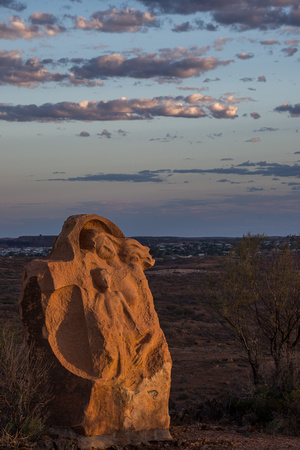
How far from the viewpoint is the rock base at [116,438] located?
849 cm

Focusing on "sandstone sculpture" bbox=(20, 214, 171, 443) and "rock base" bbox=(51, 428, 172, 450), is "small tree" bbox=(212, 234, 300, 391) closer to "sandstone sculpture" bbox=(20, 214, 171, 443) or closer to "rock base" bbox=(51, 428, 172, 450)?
"rock base" bbox=(51, 428, 172, 450)

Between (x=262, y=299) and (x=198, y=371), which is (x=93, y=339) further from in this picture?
(x=198, y=371)

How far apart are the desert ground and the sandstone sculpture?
57 centimetres

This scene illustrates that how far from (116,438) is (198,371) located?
1113 centimetres

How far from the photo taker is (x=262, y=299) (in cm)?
1630

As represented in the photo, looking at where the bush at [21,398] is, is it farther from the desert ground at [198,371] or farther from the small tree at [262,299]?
the small tree at [262,299]

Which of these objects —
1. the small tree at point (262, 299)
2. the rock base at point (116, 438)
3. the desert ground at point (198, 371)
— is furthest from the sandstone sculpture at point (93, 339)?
the small tree at point (262, 299)

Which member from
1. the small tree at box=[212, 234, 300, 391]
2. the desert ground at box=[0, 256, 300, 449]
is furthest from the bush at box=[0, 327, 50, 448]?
the small tree at box=[212, 234, 300, 391]

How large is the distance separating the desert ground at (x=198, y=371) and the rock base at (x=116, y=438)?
0.14 meters

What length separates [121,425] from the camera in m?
8.83

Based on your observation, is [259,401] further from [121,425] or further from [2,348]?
[2,348]

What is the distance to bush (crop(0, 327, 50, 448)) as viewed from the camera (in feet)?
27.1

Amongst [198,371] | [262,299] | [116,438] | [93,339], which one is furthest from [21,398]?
[198,371]

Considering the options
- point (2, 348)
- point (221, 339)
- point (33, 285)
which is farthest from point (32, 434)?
point (221, 339)
